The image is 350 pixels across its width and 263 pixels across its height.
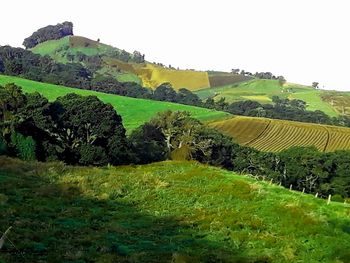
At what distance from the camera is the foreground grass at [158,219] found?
73.0ft

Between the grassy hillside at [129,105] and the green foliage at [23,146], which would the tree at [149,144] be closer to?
the green foliage at [23,146]

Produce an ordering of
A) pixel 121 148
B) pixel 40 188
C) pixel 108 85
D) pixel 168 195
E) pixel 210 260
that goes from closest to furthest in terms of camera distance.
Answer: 1. pixel 210 260
2. pixel 40 188
3. pixel 168 195
4. pixel 121 148
5. pixel 108 85

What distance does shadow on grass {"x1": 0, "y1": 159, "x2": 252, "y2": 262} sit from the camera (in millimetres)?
20891

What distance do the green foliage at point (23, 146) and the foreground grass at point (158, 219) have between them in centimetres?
1880

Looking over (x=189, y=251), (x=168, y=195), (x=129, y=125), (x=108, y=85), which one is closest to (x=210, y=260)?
(x=189, y=251)

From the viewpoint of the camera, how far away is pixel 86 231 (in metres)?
25.0

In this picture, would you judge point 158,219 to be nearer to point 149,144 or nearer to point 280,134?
point 149,144

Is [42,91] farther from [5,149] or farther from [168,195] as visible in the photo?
[168,195]

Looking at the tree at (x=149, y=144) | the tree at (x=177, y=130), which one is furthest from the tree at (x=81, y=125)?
the tree at (x=177, y=130)

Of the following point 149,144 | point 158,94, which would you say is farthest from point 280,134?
point 158,94

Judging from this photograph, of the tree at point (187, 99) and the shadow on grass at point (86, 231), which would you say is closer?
the shadow on grass at point (86, 231)

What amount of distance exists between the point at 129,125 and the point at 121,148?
130ft

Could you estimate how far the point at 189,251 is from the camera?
75.0 ft

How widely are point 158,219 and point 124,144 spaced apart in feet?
152
